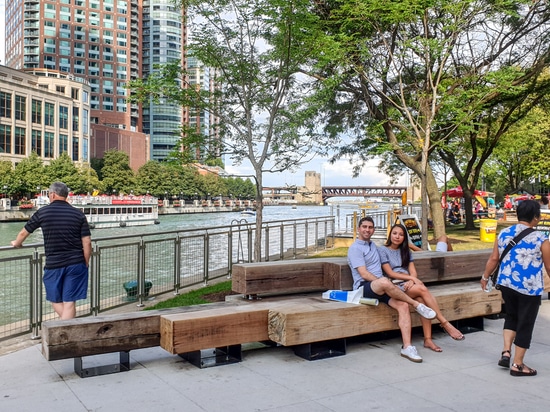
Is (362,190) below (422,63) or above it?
below

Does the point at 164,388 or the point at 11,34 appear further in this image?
the point at 11,34

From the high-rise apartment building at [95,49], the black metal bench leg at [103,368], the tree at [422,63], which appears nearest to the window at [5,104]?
the high-rise apartment building at [95,49]

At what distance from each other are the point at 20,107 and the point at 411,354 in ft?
302

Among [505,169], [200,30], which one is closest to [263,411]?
[200,30]

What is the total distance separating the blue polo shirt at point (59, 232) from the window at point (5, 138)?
84730 mm

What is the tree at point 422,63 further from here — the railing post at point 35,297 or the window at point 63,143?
the window at point 63,143

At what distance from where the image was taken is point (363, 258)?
623 cm

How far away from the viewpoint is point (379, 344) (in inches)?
253

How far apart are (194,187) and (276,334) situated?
115602 mm

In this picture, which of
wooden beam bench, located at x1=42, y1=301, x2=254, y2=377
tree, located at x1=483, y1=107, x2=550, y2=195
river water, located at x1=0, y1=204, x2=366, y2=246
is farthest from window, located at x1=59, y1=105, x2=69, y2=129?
wooden beam bench, located at x1=42, y1=301, x2=254, y2=377

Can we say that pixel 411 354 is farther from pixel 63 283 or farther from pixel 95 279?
pixel 95 279

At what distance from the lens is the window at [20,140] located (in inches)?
3359

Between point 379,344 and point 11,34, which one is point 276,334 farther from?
point 11,34

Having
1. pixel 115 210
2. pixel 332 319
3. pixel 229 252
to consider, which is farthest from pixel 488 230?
pixel 115 210
